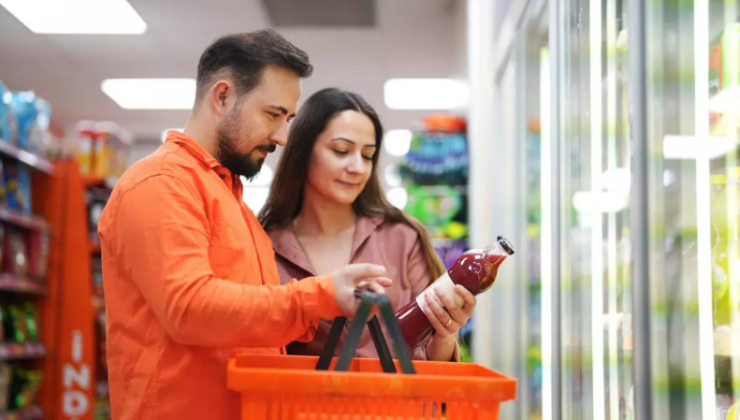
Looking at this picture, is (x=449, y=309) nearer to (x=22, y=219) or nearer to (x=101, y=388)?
(x=22, y=219)

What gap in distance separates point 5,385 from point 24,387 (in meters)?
0.30

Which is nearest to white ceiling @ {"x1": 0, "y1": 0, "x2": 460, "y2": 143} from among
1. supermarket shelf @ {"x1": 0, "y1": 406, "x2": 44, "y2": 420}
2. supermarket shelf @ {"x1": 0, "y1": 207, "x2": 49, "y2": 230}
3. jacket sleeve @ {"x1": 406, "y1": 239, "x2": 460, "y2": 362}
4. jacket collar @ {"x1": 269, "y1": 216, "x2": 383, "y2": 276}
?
supermarket shelf @ {"x1": 0, "y1": 207, "x2": 49, "y2": 230}

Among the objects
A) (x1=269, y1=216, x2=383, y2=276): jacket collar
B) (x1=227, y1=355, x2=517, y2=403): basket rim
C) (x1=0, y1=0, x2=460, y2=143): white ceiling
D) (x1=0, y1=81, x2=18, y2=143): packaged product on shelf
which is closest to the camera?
(x1=227, y1=355, x2=517, y2=403): basket rim

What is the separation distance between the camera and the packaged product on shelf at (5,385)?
5.22 metres

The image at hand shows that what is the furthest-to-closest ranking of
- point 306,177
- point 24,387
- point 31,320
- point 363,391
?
1. point 31,320
2. point 24,387
3. point 306,177
4. point 363,391

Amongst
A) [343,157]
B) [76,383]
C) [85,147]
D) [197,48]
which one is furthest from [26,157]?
[343,157]

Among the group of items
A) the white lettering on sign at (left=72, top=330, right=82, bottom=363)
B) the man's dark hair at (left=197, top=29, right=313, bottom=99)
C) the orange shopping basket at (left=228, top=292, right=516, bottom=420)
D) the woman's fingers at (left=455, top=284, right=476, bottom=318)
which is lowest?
the white lettering on sign at (left=72, top=330, right=82, bottom=363)

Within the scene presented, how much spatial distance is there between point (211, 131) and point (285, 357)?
0.52 metres

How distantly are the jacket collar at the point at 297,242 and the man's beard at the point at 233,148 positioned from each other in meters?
0.58

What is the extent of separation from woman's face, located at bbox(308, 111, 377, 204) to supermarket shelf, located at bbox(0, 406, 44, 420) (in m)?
3.83

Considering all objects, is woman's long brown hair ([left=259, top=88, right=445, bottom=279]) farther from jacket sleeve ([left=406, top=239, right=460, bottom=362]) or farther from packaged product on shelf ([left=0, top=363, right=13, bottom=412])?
packaged product on shelf ([left=0, top=363, right=13, bottom=412])

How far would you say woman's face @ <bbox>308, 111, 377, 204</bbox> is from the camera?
7.51 feet

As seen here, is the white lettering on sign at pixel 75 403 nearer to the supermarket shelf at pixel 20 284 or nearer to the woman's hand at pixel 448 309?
→ the supermarket shelf at pixel 20 284

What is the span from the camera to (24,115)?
5.46m
